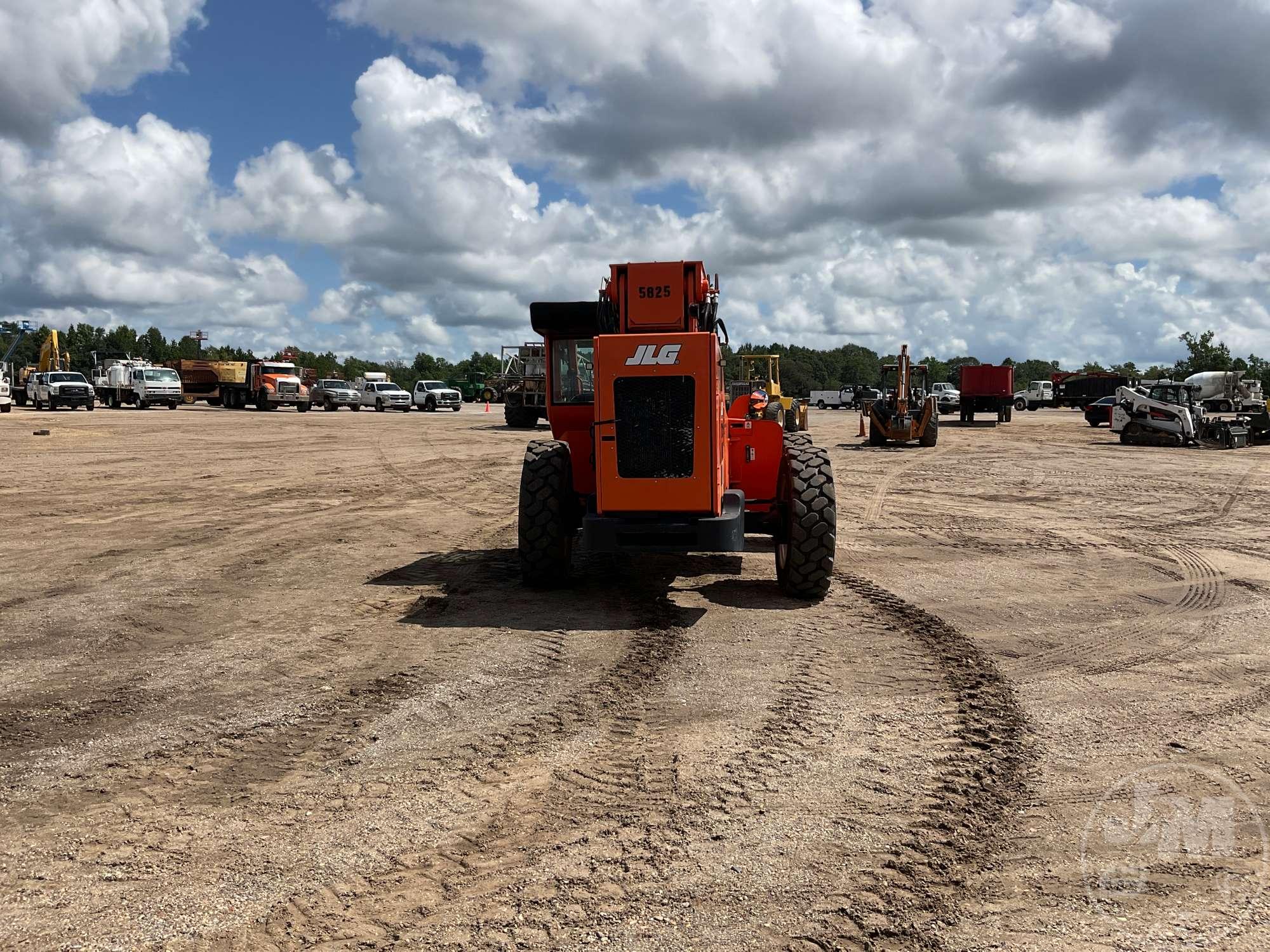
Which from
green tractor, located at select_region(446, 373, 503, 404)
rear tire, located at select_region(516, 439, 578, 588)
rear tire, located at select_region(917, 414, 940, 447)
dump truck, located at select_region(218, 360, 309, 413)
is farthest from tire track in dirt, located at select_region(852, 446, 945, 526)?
green tractor, located at select_region(446, 373, 503, 404)

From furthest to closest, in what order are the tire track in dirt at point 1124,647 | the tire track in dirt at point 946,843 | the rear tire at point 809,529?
the rear tire at point 809,529 → the tire track in dirt at point 1124,647 → the tire track in dirt at point 946,843

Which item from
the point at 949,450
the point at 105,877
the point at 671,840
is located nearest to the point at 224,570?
the point at 105,877

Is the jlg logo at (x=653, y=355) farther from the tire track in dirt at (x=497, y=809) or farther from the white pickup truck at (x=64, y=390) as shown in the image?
the white pickup truck at (x=64, y=390)

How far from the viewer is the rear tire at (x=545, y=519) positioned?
779 cm

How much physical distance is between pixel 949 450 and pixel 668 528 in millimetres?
20108

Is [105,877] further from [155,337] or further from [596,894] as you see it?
[155,337]

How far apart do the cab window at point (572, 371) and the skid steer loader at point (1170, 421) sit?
23191 mm

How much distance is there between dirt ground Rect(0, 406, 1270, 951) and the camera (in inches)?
127

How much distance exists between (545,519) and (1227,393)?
3335 cm

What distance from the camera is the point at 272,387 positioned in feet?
164

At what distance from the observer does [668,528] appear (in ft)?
23.2

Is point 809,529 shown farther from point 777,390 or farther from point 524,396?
point 524,396

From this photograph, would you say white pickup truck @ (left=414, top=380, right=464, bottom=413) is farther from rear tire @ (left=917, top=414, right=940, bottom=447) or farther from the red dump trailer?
rear tire @ (left=917, top=414, right=940, bottom=447)

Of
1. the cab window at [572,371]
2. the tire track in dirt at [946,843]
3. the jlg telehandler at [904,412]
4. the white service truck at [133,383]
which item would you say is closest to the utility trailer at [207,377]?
the white service truck at [133,383]
